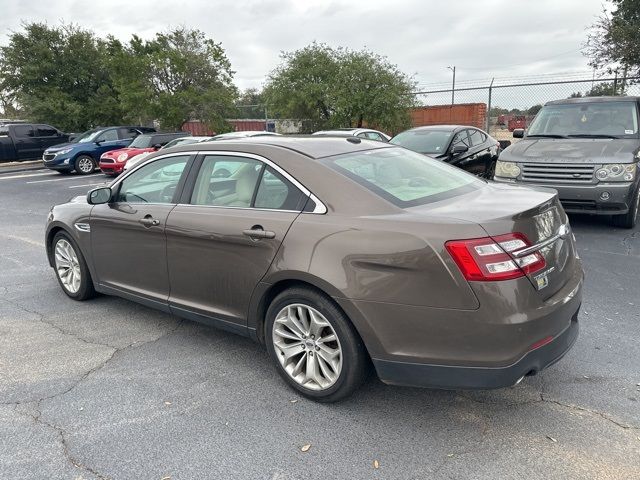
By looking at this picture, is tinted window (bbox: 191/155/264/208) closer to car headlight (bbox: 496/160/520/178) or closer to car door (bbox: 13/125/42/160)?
car headlight (bbox: 496/160/520/178)

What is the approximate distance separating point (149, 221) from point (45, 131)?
19543 millimetres

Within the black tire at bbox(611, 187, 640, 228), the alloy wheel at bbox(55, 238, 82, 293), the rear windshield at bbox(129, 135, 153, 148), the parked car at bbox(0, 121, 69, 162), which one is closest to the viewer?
the alloy wheel at bbox(55, 238, 82, 293)

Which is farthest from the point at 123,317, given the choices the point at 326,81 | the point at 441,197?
the point at 326,81

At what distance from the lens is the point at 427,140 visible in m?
9.14

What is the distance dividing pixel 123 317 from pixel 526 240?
3.44m

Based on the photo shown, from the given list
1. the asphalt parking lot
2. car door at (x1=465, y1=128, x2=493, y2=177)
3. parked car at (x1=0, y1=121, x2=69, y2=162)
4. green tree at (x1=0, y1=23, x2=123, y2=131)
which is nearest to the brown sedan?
the asphalt parking lot

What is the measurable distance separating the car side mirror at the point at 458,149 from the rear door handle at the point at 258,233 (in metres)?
6.42

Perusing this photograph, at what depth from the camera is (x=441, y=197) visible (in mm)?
3043

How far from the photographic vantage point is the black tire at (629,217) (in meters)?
6.54

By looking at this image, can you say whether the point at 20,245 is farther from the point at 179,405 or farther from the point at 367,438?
the point at 367,438

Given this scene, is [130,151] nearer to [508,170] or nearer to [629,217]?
[508,170]

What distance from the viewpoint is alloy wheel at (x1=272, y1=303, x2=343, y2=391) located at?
2.87 meters

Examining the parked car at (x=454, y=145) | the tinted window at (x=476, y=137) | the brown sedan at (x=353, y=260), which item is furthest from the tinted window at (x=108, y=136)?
the brown sedan at (x=353, y=260)

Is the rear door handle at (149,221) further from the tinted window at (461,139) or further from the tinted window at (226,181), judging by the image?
the tinted window at (461,139)
